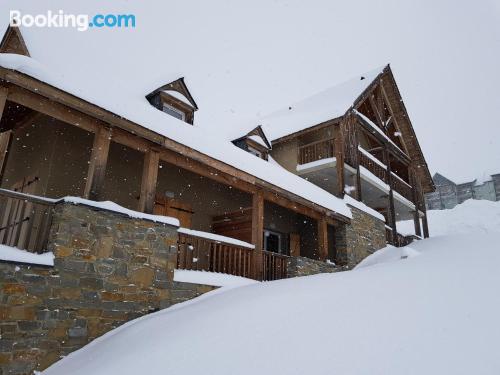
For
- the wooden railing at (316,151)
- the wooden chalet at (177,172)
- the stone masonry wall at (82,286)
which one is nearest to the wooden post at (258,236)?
the wooden chalet at (177,172)

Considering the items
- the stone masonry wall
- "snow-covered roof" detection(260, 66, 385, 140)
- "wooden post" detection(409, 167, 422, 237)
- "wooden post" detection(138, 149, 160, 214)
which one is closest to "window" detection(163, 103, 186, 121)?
"wooden post" detection(138, 149, 160, 214)

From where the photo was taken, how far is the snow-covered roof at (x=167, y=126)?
586cm

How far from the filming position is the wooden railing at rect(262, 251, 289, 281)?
33.4ft

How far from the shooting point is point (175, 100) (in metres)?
10.9

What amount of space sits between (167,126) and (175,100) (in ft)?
11.2

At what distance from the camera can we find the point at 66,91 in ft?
19.9

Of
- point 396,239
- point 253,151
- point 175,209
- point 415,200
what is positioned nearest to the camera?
point 175,209

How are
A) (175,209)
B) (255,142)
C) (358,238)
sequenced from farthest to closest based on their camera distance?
(255,142) → (358,238) → (175,209)

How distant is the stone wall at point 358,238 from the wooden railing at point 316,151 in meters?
3.23

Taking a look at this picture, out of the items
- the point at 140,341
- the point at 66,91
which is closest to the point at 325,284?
the point at 140,341

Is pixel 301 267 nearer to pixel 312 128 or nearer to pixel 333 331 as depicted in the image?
pixel 333 331

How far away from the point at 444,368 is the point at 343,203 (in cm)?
1099

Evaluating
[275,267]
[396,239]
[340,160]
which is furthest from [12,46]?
[396,239]

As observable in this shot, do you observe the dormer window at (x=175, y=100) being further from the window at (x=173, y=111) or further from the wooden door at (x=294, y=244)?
the wooden door at (x=294, y=244)
